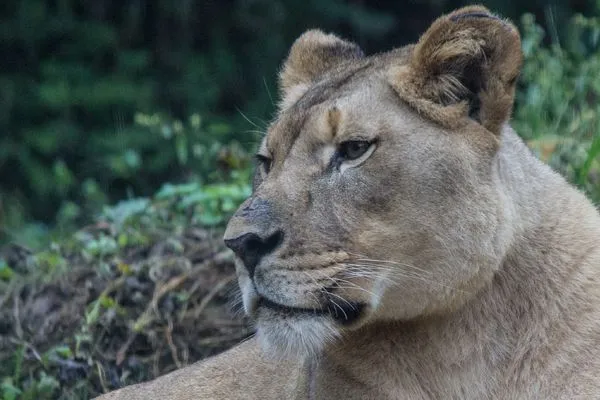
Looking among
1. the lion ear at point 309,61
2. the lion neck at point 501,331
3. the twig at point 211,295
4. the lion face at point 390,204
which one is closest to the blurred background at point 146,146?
the twig at point 211,295

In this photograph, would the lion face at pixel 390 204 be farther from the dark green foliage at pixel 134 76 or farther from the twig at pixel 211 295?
the dark green foliage at pixel 134 76

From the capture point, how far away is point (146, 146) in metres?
8.72

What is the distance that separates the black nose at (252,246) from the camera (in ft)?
11.4

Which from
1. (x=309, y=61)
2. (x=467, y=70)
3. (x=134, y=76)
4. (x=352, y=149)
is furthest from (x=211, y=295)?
(x=134, y=76)

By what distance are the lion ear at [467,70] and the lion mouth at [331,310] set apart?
1.98 feet

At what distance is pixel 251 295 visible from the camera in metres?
3.54

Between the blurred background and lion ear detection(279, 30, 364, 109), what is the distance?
0.49 meters

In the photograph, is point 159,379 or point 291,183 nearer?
point 291,183

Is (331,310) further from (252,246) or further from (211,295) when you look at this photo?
(211,295)

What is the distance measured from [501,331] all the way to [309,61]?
1.27 metres

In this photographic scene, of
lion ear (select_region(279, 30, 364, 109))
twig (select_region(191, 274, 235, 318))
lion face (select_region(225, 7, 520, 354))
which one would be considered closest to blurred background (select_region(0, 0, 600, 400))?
twig (select_region(191, 274, 235, 318))

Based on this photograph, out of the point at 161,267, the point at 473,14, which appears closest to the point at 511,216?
the point at 473,14

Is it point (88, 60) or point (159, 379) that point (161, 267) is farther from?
point (88, 60)

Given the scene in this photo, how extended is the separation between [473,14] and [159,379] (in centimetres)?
185
